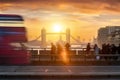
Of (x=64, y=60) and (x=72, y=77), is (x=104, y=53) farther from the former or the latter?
(x=72, y=77)

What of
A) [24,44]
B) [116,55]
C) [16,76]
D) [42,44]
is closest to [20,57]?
[24,44]

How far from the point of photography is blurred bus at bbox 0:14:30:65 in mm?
32906

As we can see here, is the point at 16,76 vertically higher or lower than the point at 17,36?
lower

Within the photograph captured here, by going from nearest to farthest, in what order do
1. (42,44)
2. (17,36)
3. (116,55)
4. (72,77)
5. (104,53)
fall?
(72,77)
(17,36)
(116,55)
(104,53)
(42,44)

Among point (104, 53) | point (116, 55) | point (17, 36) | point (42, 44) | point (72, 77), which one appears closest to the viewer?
point (72, 77)

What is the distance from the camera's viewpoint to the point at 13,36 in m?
33.1

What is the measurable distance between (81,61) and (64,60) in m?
1.35

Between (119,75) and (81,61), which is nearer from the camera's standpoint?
(119,75)

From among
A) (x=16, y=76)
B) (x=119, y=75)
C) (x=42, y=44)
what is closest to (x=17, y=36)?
(x=16, y=76)

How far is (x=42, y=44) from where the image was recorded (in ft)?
239

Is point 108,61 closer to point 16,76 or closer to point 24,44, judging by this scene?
point 24,44

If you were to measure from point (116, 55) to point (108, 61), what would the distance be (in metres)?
0.77

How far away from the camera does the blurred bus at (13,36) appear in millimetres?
32906

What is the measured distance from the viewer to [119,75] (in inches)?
1127
